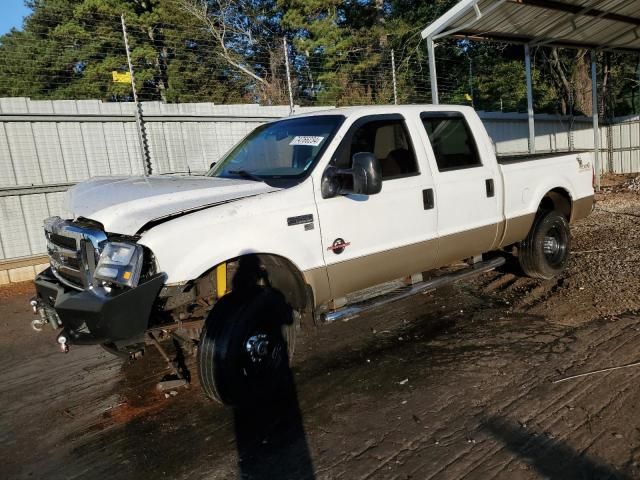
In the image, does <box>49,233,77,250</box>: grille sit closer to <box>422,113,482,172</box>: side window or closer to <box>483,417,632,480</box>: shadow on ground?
<box>483,417,632,480</box>: shadow on ground

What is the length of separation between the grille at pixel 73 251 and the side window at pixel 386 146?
6.52 feet

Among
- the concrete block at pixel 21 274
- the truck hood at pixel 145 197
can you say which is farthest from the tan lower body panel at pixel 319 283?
the concrete block at pixel 21 274

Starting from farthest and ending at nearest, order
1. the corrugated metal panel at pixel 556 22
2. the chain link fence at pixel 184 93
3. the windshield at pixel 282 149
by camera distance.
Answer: the corrugated metal panel at pixel 556 22 < the chain link fence at pixel 184 93 < the windshield at pixel 282 149

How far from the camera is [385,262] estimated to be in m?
4.53

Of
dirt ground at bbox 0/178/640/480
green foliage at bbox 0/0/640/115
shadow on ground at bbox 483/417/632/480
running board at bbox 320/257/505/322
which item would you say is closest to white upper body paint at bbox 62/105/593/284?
running board at bbox 320/257/505/322

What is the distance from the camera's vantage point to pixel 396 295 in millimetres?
4617

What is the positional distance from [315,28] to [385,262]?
22.2 metres

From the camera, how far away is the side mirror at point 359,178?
148 inches

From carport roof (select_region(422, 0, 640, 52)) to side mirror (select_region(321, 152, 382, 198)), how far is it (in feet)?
19.7

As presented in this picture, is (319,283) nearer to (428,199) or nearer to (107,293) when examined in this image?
(428,199)

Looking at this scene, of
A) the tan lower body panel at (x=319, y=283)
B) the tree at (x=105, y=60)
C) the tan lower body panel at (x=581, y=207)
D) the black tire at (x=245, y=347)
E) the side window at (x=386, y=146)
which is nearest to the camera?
the black tire at (x=245, y=347)

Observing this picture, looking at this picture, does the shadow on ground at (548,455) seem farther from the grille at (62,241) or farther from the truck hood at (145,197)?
the grille at (62,241)

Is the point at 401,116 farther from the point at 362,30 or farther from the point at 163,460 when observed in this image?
the point at 362,30

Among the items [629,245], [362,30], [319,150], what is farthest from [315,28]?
[319,150]
